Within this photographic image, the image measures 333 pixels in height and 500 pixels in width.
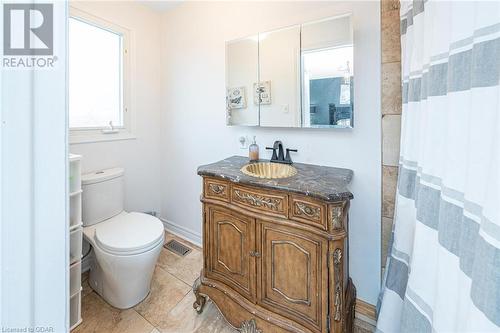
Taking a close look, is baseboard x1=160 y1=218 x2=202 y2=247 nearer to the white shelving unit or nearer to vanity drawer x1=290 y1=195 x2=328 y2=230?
the white shelving unit

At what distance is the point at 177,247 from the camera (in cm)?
235

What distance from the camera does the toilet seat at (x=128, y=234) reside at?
147cm

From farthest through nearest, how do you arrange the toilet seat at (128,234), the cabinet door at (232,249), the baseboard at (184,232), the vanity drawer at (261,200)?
the baseboard at (184,232)
the toilet seat at (128,234)
the cabinet door at (232,249)
the vanity drawer at (261,200)

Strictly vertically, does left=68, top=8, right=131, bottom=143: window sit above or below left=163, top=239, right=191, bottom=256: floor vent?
above

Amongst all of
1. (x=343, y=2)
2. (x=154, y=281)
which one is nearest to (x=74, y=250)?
(x=154, y=281)

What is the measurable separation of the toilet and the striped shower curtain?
1.39 metres

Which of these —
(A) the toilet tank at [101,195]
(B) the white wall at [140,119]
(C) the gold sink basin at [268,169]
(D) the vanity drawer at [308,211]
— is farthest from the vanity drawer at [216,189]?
(B) the white wall at [140,119]

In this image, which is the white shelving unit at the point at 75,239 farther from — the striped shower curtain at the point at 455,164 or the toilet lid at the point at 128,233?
the striped shower curtain at the point at 455,164

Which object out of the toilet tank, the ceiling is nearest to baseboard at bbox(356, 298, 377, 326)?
the toilet tank

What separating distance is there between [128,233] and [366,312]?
1617 millimetres

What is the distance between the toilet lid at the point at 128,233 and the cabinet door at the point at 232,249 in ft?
1.29

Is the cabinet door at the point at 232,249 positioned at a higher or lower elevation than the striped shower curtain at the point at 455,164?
lower

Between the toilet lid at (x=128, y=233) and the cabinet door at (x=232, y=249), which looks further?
the toilet lid at (x=128, y=233)

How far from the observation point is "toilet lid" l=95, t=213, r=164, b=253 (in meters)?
1.47
